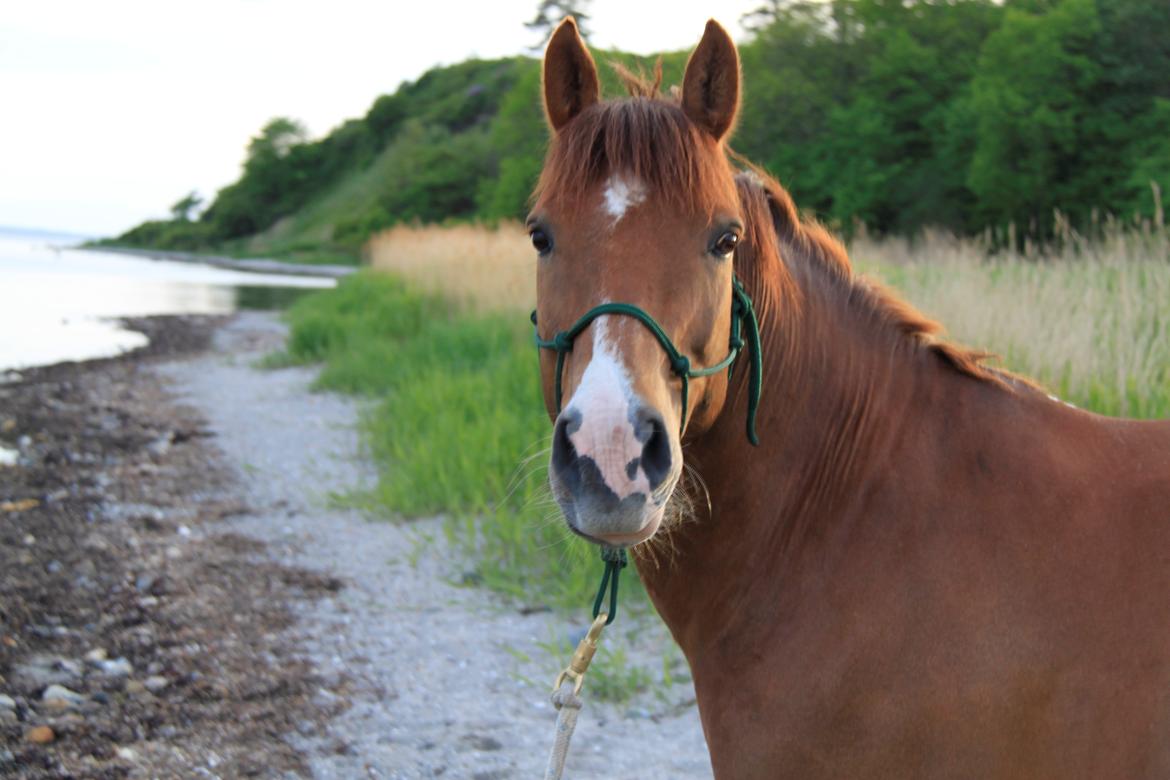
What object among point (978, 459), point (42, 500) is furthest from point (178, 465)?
point (978, 459)

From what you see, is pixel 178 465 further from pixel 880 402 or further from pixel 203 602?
pixel 880 402

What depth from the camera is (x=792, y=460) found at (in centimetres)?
204

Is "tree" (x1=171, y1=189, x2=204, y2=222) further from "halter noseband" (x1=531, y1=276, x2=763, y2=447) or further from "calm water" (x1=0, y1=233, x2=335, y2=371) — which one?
"halter noseband" (x1=531, y1=276, x2=763, y2=447)

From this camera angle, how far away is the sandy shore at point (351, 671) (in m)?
3.33

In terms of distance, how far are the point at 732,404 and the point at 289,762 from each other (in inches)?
90.4

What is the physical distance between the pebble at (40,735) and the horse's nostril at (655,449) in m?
2.83

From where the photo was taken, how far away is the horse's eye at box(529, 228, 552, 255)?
1.86 m

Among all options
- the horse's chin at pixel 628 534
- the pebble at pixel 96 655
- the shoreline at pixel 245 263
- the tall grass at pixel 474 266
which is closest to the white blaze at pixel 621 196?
the horse's chin at pixel 628 534

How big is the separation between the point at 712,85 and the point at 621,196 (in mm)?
375

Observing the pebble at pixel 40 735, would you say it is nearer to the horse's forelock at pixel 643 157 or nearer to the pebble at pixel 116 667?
the pebble at pixel 116 667

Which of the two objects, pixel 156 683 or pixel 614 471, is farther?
pixel 156 683

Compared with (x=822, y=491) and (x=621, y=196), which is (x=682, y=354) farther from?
(x=822, y=491)

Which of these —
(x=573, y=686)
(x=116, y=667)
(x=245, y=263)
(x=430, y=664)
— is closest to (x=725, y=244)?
(x=573, y=686)

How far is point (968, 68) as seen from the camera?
22250 millimetres
